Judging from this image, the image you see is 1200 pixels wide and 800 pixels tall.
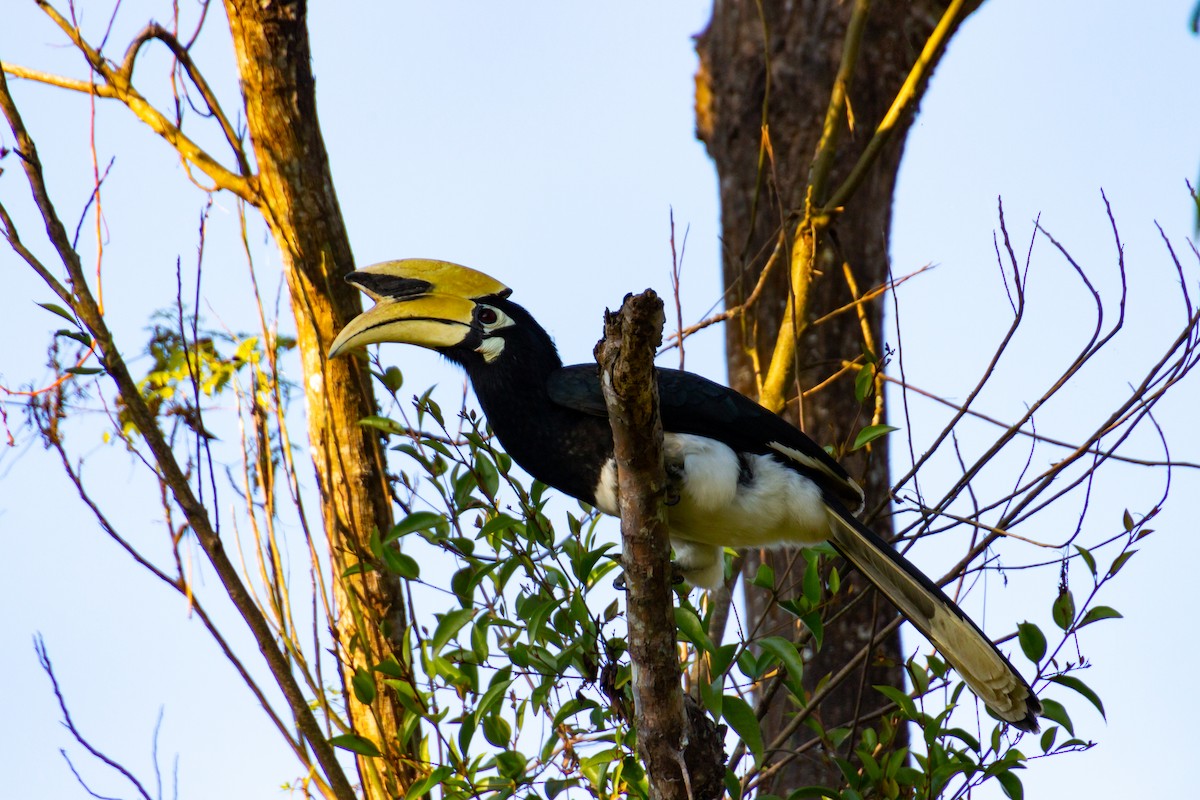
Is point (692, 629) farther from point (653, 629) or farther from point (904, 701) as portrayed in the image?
point (904, 701)

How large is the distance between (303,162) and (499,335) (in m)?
0.95

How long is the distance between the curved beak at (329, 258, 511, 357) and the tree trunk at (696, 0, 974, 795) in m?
1.61

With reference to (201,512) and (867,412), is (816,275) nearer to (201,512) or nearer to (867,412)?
(867,412)

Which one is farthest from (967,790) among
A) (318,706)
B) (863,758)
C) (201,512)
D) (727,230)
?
Result: (727,230)

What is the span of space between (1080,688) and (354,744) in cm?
172

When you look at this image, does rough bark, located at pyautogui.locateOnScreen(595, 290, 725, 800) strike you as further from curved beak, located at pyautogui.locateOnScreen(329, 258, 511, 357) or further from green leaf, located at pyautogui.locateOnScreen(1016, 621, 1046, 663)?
curved beak, located at pyautogui.locateOnScreen(329, 258, 511, 357)

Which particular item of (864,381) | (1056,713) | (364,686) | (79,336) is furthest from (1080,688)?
(79,336)

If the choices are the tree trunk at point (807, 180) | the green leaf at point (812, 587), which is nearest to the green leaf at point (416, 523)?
the green leaf at point (812, 587)

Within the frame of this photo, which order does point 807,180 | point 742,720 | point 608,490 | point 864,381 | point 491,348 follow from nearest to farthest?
point 742,720, point 864,381, point 608,490, point 491,348, point 807,180

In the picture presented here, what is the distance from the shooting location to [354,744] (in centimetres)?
304

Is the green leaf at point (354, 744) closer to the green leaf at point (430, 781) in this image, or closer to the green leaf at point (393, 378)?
the green leaf at point (430, 781)

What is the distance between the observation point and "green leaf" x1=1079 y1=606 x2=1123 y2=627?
10.0 feet

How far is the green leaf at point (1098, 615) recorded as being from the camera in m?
3.05

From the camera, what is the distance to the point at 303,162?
13.9 ft
